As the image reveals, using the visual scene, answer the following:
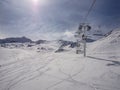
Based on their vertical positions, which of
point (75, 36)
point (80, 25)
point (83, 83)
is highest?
point (80, 25)

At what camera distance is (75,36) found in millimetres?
38406

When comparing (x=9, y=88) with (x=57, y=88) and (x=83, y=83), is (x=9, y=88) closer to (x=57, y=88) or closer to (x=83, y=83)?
(x=57, y=88)

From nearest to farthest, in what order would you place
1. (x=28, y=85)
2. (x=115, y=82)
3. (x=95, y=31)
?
(x=115, y=82) → (x=28, y=85) → (x=95, y=31)

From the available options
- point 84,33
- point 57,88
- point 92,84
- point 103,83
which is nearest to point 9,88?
point 57,88

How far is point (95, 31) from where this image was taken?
1226 inches

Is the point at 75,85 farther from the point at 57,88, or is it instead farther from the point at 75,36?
the point at 75,36

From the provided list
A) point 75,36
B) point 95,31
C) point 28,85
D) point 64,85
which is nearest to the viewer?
point 64,85

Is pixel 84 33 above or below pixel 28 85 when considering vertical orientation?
above

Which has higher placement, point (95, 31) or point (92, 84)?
point (95, 31)

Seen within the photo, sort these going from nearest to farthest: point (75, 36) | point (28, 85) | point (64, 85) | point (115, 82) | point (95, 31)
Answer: point (115, 82) < point (64, 85) < point (28, 85) < point (95, 31) < point (75, 36)

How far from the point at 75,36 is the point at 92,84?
28.4 meters

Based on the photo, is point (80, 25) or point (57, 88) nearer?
point (57, 88)

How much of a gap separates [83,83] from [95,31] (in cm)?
2226

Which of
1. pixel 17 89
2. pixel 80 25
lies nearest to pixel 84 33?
A: pixel 80 25
